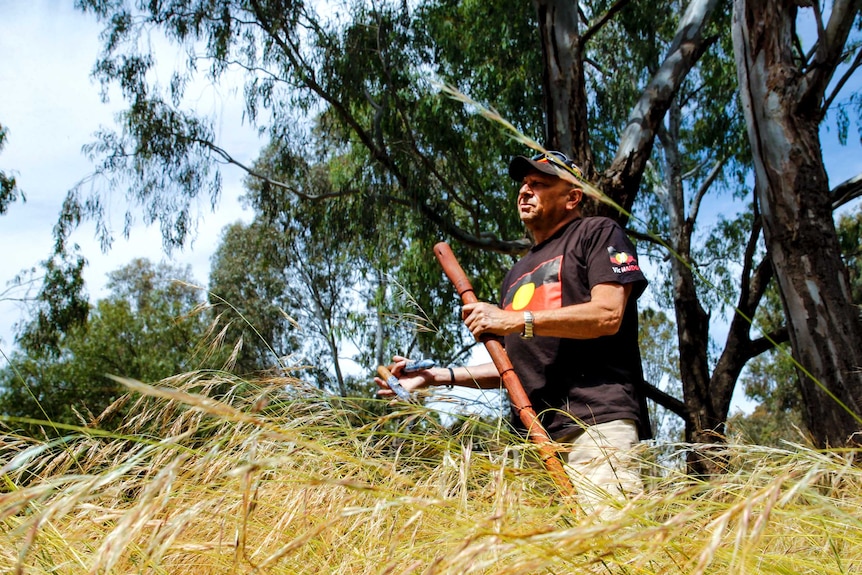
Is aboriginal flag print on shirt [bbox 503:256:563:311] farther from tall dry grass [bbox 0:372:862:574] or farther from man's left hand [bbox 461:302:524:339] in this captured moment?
tall dry grass [bbox 0:372:862:574]

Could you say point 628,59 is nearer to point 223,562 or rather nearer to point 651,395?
point 651,395

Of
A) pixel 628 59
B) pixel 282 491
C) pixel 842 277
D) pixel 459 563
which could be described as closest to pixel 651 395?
pixel 842 277

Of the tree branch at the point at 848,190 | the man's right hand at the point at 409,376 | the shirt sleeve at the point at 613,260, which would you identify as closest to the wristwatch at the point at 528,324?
the shirt sleeve at the point at 613,260

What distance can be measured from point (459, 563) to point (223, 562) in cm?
57

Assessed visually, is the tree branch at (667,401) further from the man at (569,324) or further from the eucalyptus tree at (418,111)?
the man at (569,324)

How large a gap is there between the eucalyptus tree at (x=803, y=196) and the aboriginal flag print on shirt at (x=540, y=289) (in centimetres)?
308

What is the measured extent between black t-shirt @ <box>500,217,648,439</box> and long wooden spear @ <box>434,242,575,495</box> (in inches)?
3.7

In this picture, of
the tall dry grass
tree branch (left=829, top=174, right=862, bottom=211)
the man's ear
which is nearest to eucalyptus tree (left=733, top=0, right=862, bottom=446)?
tree branch (left=829, top=174, right=862, bottom=211)

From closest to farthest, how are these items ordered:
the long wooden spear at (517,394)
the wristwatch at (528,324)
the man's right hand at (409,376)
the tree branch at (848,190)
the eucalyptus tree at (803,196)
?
the long wooden spear at (517,394) → the wristwatch at (528,324) → the man's right hand at (409,376) → the eucalyptus tree at (803,196) → the tree branch at (848,190)

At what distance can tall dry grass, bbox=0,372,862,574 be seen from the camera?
77cm

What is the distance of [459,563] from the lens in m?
0.77

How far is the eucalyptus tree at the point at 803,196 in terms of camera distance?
4.80m

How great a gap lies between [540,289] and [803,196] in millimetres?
3462

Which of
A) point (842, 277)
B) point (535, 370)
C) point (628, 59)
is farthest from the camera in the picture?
point (628, 59)
